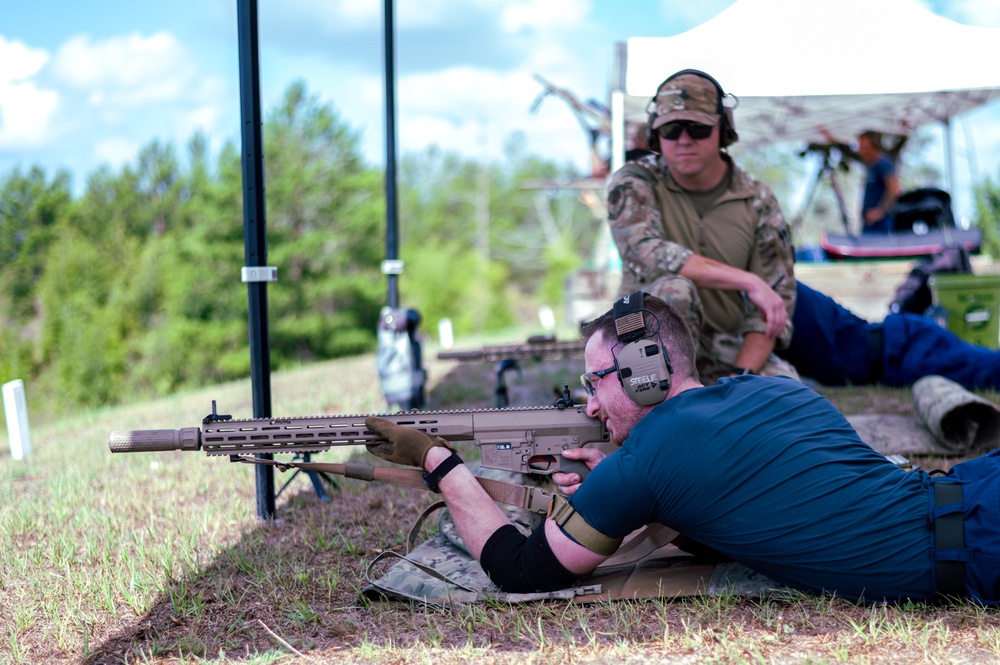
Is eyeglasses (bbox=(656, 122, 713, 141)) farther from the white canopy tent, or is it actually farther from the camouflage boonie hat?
the white canopy tent

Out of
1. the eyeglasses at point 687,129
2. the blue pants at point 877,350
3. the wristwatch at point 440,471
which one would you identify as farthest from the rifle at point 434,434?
the blue pants at point 877,350

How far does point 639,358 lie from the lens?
278 cm

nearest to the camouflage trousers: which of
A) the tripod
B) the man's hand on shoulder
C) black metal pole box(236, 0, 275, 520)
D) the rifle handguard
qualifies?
the man's hand on shoulder

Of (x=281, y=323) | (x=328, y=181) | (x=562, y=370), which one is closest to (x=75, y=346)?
(x=281, y=323)

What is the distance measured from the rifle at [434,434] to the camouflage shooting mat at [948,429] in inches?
94.9

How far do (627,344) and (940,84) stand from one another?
16.0 feet

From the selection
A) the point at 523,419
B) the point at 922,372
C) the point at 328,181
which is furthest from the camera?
the point at 328,181

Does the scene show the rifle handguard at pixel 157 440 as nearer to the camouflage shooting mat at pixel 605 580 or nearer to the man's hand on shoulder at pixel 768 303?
the camouflage shooting mat at pixel 605 580

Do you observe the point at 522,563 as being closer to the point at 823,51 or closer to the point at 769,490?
the point at 769,490

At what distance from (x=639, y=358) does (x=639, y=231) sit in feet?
7.27

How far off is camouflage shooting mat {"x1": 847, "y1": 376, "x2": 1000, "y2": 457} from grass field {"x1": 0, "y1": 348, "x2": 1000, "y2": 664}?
7.41ft

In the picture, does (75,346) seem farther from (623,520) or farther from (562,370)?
(623,520)

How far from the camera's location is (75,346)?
45.8 m

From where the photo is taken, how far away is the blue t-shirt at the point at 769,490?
268 cm
